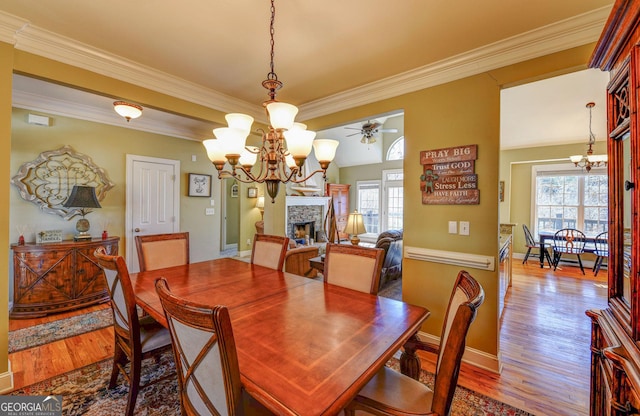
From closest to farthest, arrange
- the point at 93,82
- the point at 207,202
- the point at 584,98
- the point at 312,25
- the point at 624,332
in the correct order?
the point at 624,332 → the point at 312,25 → the point at 93,82 → the point at 584,98 → the point at 207,202

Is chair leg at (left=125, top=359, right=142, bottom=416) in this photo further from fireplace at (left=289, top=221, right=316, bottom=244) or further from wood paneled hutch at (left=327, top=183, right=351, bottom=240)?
wood paneled hutch at (left=327, top=183, right=351, bottom=240)

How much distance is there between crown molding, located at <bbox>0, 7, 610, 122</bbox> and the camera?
6.04ft

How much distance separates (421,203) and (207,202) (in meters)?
4.02

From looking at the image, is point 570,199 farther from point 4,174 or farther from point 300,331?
point 4,174

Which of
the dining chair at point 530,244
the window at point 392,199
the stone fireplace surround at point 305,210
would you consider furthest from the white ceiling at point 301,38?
the window at point 392,199

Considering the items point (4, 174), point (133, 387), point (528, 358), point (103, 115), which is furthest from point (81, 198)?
point (528, 358)

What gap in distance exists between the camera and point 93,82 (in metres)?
2.27

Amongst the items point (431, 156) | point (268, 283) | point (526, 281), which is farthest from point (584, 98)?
point (268, 283)

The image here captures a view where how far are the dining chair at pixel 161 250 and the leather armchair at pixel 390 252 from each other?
8.23ft

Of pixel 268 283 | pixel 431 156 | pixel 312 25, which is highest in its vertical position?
pixel 312 25

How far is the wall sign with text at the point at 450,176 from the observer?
2.28 metres

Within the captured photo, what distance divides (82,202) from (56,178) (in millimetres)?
555

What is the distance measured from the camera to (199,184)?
16.4 ft

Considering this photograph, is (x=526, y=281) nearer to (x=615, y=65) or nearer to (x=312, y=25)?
(x=615, y=65)
